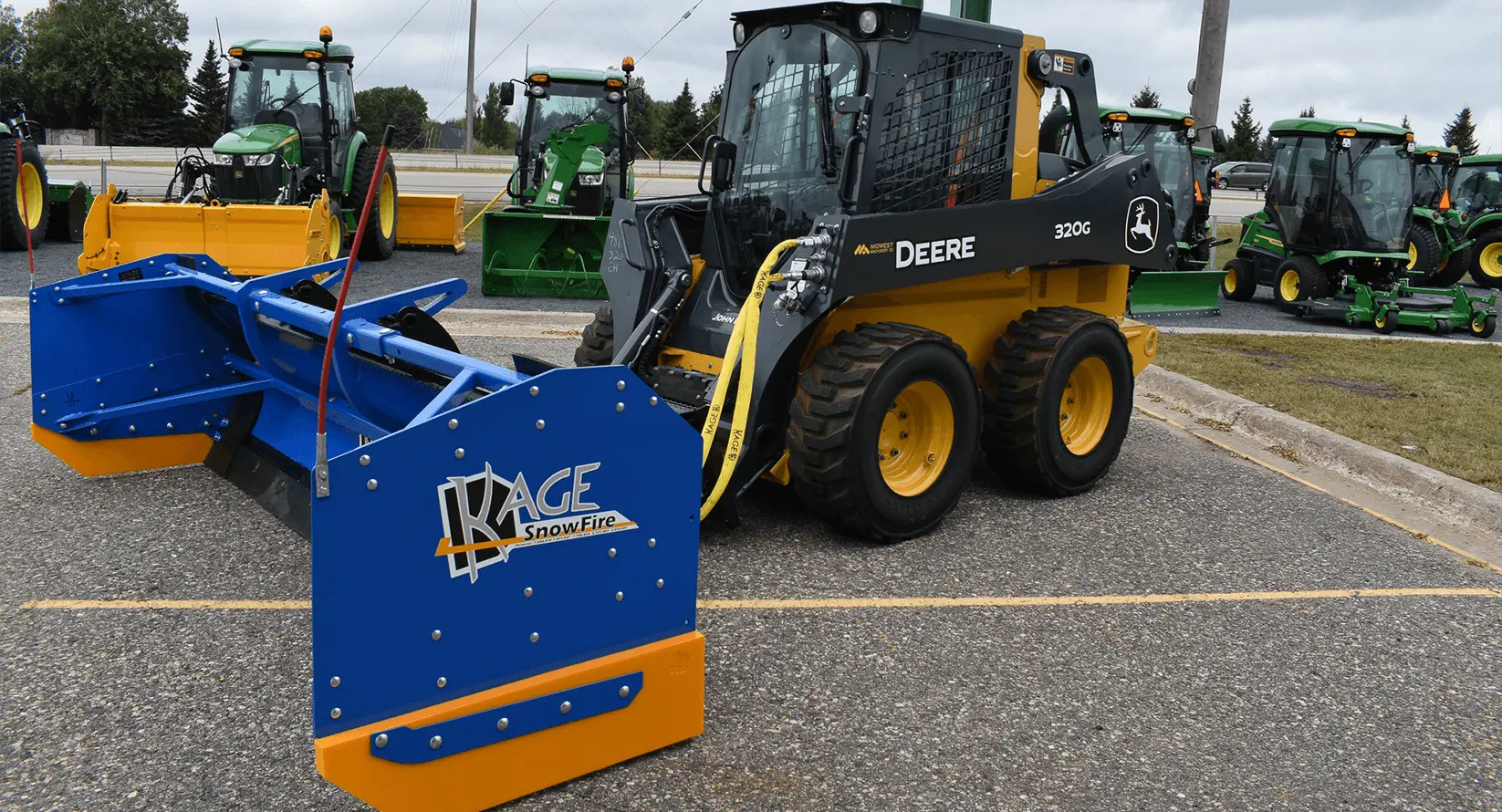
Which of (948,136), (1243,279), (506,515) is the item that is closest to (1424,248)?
(1243,279)

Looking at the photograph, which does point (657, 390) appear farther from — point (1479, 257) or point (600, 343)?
point (1479, 257)

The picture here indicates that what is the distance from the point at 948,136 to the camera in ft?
18.5

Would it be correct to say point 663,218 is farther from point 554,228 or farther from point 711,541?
point 554,228

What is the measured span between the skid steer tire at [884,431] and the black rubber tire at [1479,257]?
18.1 metres

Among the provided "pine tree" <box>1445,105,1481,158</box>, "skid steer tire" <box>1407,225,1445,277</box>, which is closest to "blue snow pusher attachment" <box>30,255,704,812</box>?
"skid steer tire" <box>1407,225,1445,277</box>

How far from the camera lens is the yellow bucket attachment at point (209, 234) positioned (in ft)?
37.8

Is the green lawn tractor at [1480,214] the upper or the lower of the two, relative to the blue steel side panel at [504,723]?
upper

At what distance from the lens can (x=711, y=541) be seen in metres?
5.14

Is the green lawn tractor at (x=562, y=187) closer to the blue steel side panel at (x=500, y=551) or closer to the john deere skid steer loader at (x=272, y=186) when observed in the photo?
the john deere skid steer loader at (x=272, y=186)

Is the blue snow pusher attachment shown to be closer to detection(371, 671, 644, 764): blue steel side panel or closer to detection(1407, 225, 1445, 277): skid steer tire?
detection(371, 671, 644, 764): blue steel side panel

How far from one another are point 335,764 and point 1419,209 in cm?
1859

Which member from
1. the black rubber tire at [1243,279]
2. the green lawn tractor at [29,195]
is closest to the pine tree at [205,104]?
the green lawn tractor at [29,195]

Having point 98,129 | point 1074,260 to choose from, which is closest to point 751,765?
point 1074,260

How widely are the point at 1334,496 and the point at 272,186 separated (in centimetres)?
1180
